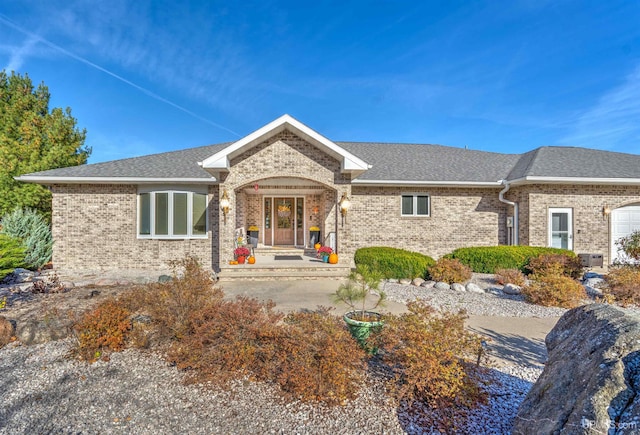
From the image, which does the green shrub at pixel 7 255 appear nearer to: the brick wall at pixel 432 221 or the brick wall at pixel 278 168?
the brick wall at pixel 278 168

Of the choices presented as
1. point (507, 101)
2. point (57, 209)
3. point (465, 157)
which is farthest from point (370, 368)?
point (507, 101)

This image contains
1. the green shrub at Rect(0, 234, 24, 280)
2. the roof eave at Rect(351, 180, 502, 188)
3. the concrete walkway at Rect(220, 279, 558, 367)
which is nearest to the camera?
the concrete walkway at Rect(220, 279, 558, 367)

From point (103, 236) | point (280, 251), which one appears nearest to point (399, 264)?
point (280, 251)

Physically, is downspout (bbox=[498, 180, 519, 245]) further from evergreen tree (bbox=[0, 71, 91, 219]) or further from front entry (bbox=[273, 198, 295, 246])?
evergreen tree (bbox=[0, 71, 91, 219])

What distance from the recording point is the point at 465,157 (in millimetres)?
15273

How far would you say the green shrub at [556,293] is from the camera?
21.8 feet

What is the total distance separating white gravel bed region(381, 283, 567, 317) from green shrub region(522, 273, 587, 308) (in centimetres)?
19

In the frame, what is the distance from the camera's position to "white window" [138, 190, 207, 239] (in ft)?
36.8

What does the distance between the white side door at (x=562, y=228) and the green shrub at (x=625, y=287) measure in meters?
4.74

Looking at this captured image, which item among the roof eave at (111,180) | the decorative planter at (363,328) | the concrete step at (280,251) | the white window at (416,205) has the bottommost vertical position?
the decorative planter at (363,328)

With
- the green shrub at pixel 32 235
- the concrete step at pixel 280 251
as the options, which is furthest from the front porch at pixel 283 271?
the green shrub at pixel 32 235

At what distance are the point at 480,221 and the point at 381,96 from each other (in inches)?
387

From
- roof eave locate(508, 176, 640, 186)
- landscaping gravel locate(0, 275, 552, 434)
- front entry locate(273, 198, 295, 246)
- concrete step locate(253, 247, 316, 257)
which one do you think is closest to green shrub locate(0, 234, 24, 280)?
landscaping gravel locate(0, 275, 552, 434)

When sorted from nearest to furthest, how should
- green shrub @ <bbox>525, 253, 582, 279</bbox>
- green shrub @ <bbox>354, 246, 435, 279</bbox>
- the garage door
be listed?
green shrub @ <bbox>525, 253, 582, 279</bbox> < green shrub @ <bbox>354, 246, 435, 279</bbox> < the garage door
